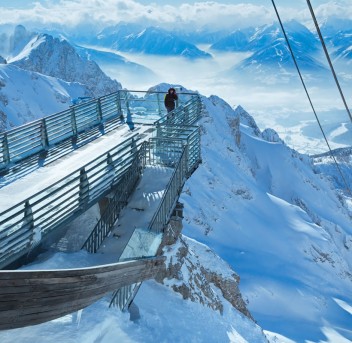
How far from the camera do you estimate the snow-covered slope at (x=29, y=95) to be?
433 ft

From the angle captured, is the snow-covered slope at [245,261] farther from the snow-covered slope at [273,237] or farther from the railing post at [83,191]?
the railing post at [83,191]

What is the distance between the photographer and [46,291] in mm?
5867

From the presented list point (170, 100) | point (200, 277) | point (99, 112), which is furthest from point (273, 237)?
point (99, 112)

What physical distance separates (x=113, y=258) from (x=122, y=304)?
1091mm

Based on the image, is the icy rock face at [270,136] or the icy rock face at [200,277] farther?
the icy rock face at [270,136]

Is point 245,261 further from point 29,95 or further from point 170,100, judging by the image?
point 29,95

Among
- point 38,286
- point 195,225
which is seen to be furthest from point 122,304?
point 195,225

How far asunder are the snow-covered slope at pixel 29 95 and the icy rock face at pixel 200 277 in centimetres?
9808

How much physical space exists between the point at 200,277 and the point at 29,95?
130 m

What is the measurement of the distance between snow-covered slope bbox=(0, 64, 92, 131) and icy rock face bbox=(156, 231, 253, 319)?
98.1 m

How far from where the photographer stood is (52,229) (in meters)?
9.88

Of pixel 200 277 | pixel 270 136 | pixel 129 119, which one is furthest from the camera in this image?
pixel 270 136

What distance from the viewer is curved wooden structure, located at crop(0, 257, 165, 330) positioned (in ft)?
17.6

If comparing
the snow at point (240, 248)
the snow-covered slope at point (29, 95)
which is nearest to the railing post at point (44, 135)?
the snow at point (240, 248)
